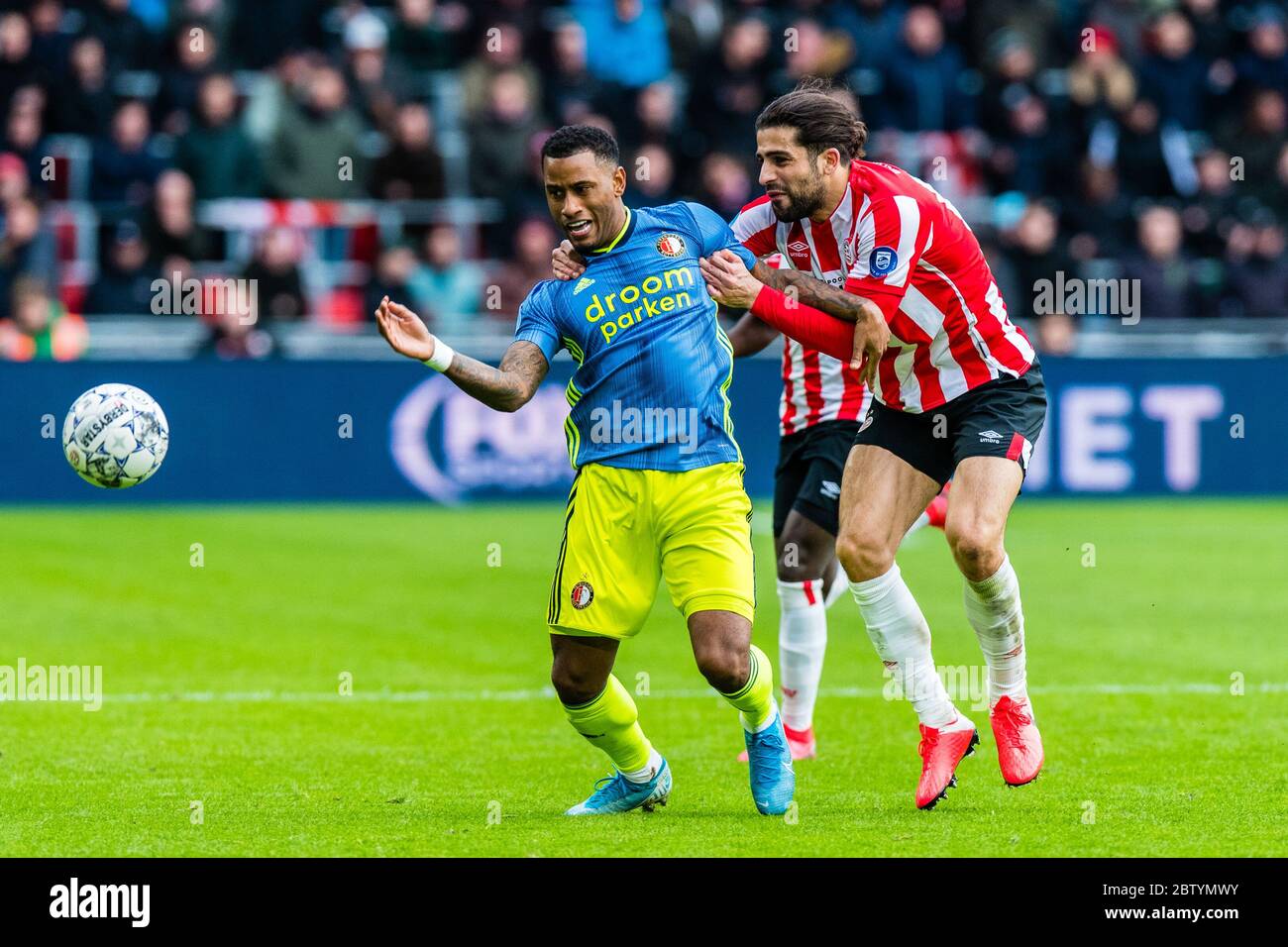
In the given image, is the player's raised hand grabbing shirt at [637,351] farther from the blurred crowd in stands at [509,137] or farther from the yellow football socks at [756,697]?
the blurred crowd in stands at [509,137]

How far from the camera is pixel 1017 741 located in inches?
289

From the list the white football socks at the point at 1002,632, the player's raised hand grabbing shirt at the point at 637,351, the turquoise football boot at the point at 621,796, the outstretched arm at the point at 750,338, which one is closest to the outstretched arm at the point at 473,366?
the player's raised hand grabbing shirt at the point at 637,351

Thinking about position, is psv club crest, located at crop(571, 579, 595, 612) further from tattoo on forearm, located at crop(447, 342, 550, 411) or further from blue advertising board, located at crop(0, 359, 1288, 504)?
blue advertising board, located at crop(0, 359, 1288, 504)

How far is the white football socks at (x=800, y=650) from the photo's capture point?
27.5 feet

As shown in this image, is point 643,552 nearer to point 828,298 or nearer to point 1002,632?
point 828,298

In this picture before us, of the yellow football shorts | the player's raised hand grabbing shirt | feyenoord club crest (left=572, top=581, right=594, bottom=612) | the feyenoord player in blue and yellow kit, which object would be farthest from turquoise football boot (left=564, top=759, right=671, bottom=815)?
the player's raised hand grabbing shirt

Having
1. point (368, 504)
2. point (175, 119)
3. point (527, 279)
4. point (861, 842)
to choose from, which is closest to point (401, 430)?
point (368, 504)

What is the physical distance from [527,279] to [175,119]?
14.2 feet

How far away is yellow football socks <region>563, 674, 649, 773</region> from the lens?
6941mm

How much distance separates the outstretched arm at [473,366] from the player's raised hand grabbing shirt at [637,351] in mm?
174

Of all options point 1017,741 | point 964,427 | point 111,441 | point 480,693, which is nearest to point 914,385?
point 964,427

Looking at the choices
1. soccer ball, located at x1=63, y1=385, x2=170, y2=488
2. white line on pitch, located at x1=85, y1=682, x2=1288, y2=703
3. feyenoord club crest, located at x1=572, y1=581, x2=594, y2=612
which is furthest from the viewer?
white line on pitch, located at x1=85, y1=682, x2=1288, y2=703

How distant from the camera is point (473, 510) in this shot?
17719 millimetres

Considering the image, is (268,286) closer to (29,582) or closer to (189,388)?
(189,388)
